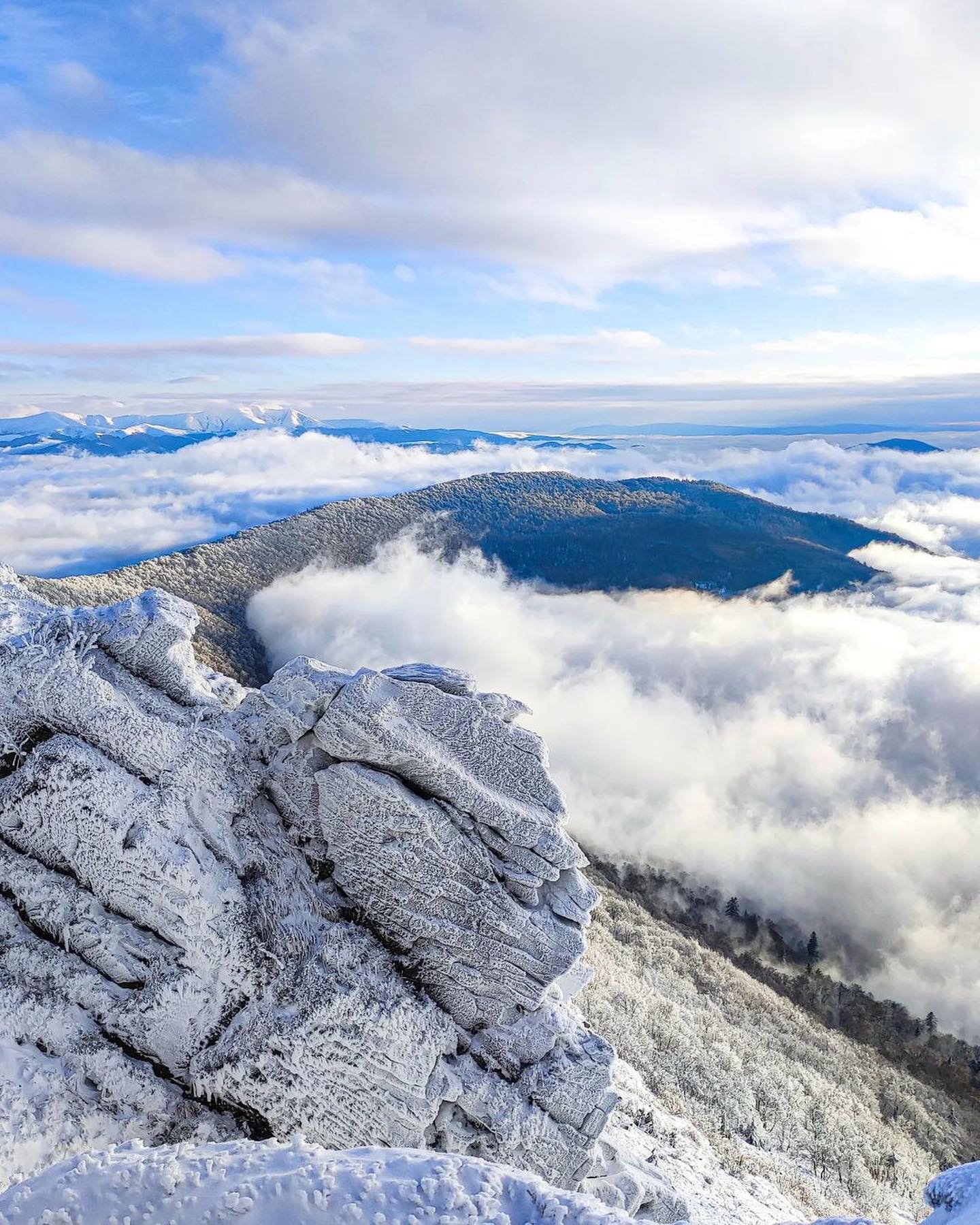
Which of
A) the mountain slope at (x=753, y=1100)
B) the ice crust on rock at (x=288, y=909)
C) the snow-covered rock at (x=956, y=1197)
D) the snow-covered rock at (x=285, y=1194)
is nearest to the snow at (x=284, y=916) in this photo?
the ice crust on rock at (x=288, y=909)

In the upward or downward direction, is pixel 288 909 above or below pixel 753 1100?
above

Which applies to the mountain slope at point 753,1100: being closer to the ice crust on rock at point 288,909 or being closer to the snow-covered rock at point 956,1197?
the ice crust on rock at point 288,909

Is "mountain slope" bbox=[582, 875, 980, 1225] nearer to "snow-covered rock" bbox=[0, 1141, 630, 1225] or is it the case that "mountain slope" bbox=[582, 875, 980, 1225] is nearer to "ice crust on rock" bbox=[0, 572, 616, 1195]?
"ice crust on rock" bbox=[0, 572, 616, 1195]

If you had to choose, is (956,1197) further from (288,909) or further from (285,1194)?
(288,909)

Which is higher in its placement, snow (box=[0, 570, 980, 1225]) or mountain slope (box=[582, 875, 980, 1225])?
snow (box=[0, 570, 980, 1225])

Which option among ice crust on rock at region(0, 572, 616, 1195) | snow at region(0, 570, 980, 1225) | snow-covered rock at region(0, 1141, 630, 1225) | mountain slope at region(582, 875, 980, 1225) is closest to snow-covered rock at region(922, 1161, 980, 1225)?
snow-covered rock at region(0, 1141, 630, 1225)

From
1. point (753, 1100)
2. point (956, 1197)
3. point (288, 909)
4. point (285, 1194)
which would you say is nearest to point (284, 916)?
point (288, 909)
